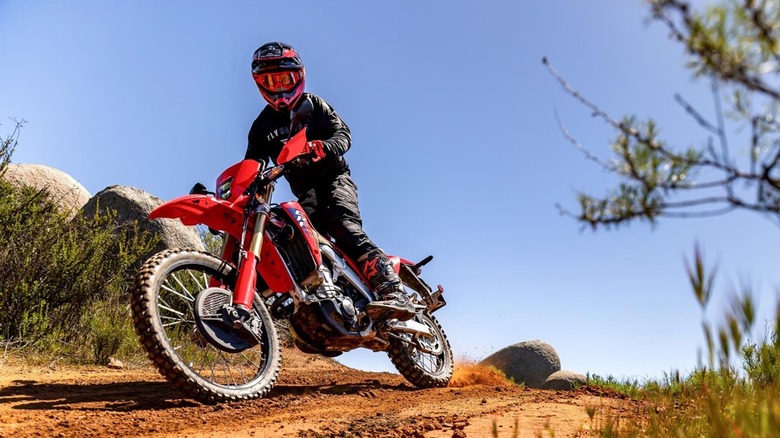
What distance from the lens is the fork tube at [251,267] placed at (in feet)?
16.5

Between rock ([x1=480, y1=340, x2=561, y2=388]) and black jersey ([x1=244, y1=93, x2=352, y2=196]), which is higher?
black jersey ([x1=244, y1=93, x2=352, y2=196])

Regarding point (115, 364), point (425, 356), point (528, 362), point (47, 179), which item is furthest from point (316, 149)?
point (47, 179)

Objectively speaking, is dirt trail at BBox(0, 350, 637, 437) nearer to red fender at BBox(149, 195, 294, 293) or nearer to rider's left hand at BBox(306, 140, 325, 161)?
red fender at BBox(149, 195, 294, 293)

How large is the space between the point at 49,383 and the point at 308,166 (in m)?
2.99

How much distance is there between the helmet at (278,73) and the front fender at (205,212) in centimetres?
147

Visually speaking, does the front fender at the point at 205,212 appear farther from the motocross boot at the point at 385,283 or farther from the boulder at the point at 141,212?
the boulder at the point at 141,212

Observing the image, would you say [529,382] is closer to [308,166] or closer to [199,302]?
[308,166]

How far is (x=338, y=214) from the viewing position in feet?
21.2

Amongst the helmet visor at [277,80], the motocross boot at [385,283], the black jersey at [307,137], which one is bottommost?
the motocross boot at [385,283]

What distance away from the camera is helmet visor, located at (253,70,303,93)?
6301mm

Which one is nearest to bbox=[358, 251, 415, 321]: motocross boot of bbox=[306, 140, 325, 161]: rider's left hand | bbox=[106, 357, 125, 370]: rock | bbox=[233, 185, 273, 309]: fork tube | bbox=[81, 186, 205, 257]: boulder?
bbox=[306, 140, 325, 161]: rider's left hand

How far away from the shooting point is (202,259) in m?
5.25

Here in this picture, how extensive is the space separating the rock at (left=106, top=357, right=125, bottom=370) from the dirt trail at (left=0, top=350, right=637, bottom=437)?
0.69 m

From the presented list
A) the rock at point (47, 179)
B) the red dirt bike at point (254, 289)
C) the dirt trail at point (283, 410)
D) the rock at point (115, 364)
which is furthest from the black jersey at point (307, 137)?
the rock at point (47, 179)
